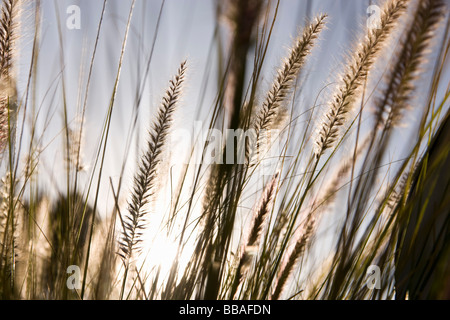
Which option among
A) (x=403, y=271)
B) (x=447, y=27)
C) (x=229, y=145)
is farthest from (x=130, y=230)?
(x=447, y=27)

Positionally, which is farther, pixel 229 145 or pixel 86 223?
pixel 86 223

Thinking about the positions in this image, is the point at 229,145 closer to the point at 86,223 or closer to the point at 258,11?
the point at 258,11

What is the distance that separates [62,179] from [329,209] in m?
0.51

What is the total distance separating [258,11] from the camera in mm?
360

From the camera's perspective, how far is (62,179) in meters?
0.65

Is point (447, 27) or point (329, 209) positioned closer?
point (447, 27)

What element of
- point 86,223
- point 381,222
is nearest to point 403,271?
point 381,222

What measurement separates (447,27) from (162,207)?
1.79ft
